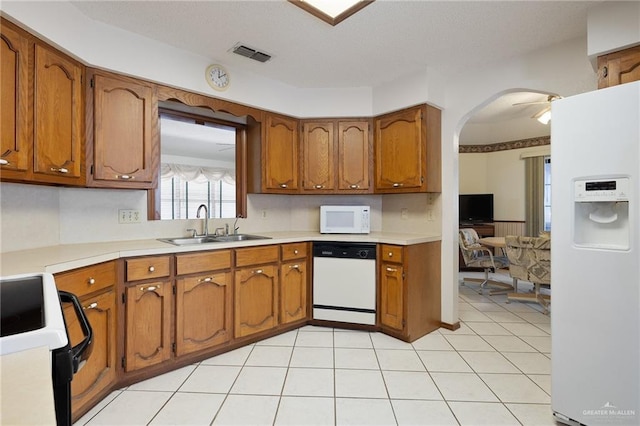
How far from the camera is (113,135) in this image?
2180mm

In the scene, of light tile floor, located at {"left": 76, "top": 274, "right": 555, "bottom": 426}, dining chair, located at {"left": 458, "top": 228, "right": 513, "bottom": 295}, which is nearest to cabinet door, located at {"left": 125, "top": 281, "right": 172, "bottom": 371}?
light tile floor, located at {"left": 76, "top": 274, "right": 555, "bottom": 426}

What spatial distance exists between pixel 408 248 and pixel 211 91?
214 centimetres

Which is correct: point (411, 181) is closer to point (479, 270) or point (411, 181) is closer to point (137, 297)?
point (137, 297)

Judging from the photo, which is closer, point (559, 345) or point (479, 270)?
point (559, 345)

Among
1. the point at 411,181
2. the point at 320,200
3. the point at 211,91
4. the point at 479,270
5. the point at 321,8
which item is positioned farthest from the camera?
the point at 479,270

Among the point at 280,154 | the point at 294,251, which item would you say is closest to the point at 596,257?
the point at 294,251

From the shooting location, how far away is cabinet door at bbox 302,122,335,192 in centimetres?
325

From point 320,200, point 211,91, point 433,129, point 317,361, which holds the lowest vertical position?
point 317,361

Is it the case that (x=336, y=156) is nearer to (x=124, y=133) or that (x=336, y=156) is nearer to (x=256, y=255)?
(x=256, y=255)

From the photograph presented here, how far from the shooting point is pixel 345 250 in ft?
9.54

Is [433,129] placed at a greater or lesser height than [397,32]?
lesser

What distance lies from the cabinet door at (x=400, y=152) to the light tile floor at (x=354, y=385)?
143 cm

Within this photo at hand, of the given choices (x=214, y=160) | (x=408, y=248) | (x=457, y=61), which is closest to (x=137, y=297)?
(x=214, y=160)

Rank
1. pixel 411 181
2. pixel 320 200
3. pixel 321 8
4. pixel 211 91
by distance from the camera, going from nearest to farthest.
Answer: pixel 321 8
pixel 211 91
pixel 411 181
pixel 320 200
